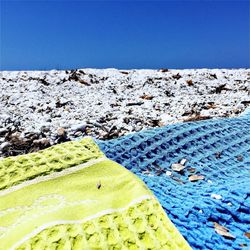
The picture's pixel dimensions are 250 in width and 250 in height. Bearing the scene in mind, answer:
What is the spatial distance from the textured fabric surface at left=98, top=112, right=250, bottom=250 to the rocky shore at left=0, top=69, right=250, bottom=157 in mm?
875

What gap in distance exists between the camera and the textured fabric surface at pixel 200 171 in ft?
5.86

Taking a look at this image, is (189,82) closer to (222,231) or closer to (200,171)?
(200,171)

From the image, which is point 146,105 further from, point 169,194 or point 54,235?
point 54,235

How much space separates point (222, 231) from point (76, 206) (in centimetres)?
67

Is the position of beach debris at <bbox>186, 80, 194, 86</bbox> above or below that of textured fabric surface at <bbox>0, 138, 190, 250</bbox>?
below

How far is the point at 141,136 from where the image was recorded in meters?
2.75

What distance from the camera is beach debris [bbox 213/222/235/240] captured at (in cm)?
176

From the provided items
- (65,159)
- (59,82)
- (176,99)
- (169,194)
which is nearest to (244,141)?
(169,194)

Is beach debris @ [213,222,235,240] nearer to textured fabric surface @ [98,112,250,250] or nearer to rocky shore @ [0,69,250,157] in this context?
textured fabric surface @ [98,112,250,250]

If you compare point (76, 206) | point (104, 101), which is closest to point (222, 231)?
point (76, 206)

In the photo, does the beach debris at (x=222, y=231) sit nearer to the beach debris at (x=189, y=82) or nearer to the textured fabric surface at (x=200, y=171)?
the textured fabric surface at (x=200, y=171)

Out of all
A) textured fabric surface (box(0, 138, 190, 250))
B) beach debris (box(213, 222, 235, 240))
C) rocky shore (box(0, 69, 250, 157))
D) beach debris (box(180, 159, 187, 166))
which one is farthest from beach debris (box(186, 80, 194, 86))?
beach debris (box(213, 222, 235, 240))

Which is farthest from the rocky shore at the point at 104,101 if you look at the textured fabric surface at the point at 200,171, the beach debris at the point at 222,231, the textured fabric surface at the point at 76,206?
the beach debris at the point at 222,231

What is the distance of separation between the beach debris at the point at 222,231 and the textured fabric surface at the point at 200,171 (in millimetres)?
17
